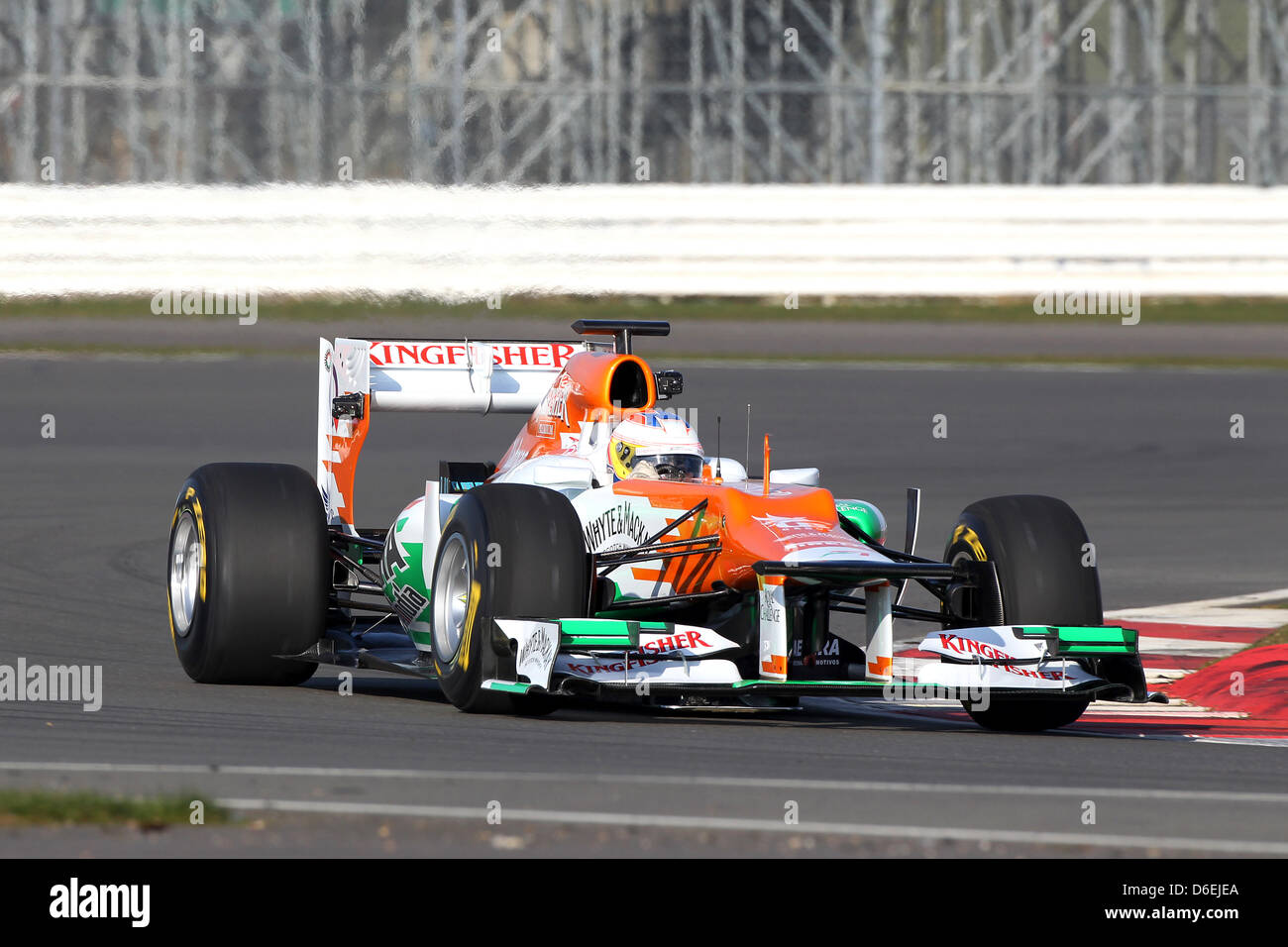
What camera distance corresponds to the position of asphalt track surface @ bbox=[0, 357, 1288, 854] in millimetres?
7176

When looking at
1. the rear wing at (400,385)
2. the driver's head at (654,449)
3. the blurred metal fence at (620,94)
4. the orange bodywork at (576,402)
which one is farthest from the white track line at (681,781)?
the blurred metal fence at (620,94)

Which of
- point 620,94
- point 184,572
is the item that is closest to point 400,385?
point 184,572

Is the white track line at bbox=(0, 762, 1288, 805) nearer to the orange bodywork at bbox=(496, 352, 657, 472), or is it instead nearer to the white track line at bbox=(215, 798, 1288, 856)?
the white track line at bbox=(215, 798, 1288, 856)

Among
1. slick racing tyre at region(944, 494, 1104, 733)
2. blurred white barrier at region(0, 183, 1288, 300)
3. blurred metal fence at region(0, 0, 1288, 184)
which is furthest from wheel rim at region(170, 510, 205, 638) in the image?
blurred metal fence at region(0, 0, 1288, 184)

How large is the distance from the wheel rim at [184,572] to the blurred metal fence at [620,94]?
1963 cm

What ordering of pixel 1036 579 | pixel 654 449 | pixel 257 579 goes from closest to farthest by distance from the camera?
pixel 1036 579 < pixel 654 449 < pixel 257 579

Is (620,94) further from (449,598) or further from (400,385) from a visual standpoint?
(449,598)

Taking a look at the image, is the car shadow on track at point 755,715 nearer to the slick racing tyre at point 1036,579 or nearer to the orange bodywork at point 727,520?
the slick racing tyre at point 1036,579

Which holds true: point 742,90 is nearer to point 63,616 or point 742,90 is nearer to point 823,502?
point 63,616

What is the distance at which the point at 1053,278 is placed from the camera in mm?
28141

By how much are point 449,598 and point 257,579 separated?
116 cm

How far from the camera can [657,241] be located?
91.6ft
